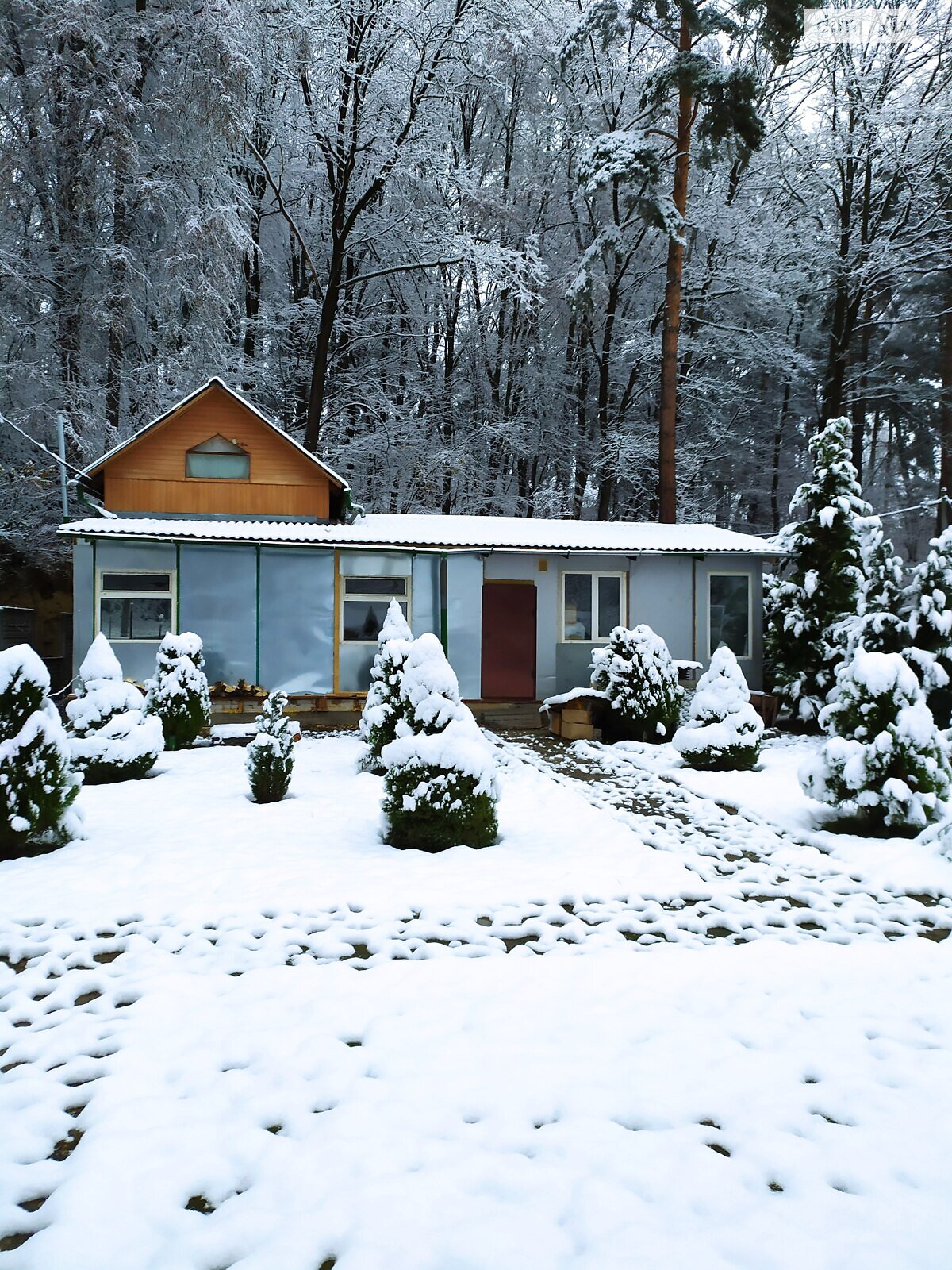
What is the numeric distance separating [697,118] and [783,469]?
9.75 metres

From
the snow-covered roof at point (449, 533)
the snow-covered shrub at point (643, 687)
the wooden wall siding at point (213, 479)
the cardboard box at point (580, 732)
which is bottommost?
the cardboard box at point (580, 732)

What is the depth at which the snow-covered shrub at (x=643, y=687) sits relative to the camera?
10.7 metres

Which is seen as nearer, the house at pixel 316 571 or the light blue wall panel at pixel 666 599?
the house at pixel 316 571

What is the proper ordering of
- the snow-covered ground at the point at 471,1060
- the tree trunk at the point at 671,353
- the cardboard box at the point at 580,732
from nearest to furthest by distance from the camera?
the snow-covered ground at the point at 471,1060 < the cardboard box at the point at 580,732 < the tree trunk at the point at 671,353

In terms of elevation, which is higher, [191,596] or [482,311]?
[482,311]

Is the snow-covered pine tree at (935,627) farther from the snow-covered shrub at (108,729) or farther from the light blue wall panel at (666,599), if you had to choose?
the snow-covered shrub at (108,729)

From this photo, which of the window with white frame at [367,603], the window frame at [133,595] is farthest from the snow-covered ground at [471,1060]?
the window with white frame at [367,603]

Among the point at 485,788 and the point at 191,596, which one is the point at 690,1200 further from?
the point at 191,596

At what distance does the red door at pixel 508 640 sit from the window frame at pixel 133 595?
6105 mm

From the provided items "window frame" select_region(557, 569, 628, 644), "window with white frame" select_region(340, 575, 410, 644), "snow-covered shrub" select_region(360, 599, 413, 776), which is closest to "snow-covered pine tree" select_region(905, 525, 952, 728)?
"window frame" select_region(557, 569, 628, 644)

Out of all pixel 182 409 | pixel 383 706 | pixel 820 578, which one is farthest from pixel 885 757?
pixel 182 409

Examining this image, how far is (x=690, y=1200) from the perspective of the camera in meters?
2.25

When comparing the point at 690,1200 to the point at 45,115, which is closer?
the point at 690,1200

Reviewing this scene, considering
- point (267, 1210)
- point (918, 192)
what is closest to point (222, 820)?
point (267, 1210)
